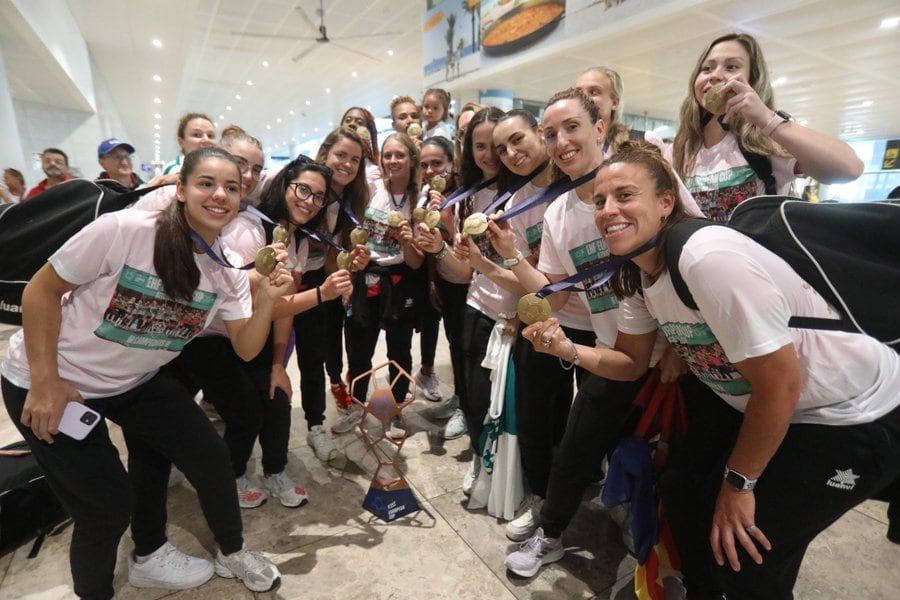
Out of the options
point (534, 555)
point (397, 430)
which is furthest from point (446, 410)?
point (534, 555)

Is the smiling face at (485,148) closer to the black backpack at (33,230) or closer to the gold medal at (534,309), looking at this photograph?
the gold medal at (534,309)

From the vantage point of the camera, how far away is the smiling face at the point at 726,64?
1.93 m

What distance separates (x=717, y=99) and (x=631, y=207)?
807 millimetres

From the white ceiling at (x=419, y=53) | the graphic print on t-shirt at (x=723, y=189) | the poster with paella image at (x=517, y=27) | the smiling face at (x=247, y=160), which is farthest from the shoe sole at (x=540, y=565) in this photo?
the poster with paella image at (x=517, y=27)

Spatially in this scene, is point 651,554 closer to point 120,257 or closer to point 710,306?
point 710,306

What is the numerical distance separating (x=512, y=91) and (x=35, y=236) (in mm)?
10212

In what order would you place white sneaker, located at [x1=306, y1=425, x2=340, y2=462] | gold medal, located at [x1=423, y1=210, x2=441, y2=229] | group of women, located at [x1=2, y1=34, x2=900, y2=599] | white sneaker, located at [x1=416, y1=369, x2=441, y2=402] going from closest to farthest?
group of women, located at [x1=2, y1=34, x2=900, y2=599], gold medal, located at [x1=423, y1=210, x2=441, y2=229], white sneaker, located at [x1=306, y1=425, x2=340, y2=462], white sneaker, located at [x1=416, y1=369, x2=441, y2=402]

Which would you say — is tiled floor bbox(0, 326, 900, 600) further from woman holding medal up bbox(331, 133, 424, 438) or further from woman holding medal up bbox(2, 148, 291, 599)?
woman holding medal up bbox(331, 133, 424, 438)

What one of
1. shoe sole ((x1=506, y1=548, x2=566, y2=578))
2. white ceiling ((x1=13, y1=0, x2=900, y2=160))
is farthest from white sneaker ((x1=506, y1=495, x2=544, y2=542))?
white ceiling ((x1=13, y1=0, x2=900, y2=160))

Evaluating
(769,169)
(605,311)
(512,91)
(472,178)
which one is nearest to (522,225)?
(472,178)

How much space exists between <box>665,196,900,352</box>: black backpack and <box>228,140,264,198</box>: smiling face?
228 cm

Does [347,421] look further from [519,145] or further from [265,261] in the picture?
[519,145]

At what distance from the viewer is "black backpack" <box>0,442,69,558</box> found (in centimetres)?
217

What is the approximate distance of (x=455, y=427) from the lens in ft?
10.8
